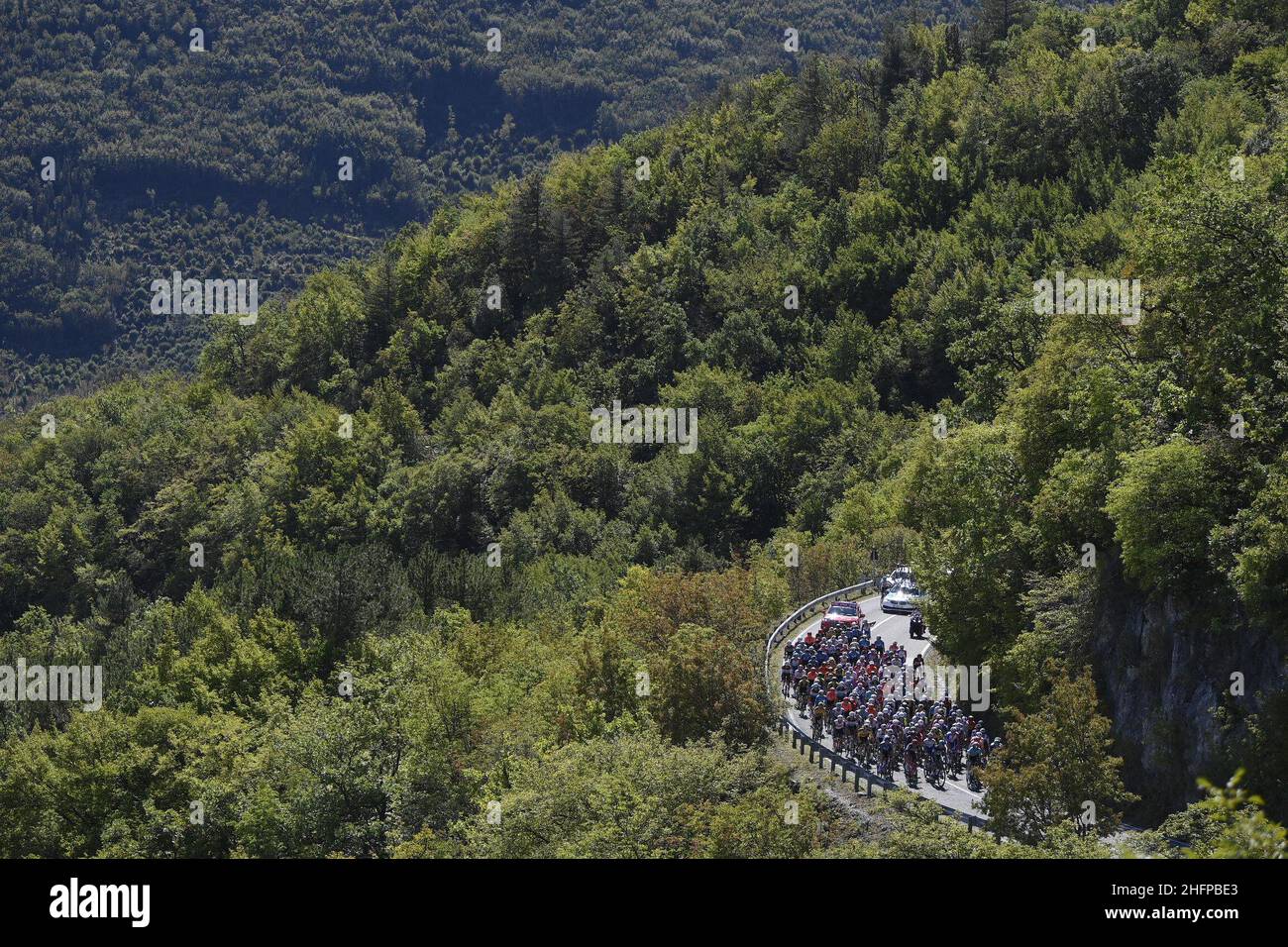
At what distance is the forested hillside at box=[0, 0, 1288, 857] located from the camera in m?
38.6

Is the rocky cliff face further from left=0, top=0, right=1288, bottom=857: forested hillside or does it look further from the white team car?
the white team car

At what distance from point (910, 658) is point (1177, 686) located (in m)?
12.9

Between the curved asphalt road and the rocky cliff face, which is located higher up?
the rocky cliff face

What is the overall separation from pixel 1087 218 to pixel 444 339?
65.2 m

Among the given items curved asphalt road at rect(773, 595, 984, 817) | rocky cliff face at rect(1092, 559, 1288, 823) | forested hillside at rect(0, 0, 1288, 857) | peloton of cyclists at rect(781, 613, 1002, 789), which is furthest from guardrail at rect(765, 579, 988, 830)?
rocky cliff face at rect(1092, 559, 1288, 823)

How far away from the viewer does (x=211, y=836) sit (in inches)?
2143

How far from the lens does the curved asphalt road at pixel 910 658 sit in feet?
120

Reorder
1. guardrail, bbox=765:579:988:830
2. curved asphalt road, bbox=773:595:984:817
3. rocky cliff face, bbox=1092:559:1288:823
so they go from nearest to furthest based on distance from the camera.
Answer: guardrail, bbox=765:579:988:830, rocky cliff face, bbox=1092:559:1288:823, curved asphalt road, bbox=773:595:984:817

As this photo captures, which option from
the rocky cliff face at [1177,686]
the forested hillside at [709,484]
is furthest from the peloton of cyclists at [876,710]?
the rocky cliff face at [1177,686]

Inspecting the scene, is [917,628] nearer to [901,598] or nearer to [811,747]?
[901,598]

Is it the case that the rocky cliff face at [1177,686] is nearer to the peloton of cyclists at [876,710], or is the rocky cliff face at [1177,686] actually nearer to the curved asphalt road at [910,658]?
the peloton of cyclists at [876,710]

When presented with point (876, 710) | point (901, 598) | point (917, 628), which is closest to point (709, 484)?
point (901, 598)

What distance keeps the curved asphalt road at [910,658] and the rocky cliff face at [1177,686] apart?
4.67 metres

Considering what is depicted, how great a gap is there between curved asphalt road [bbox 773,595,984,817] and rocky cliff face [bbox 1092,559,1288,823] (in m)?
4.67
